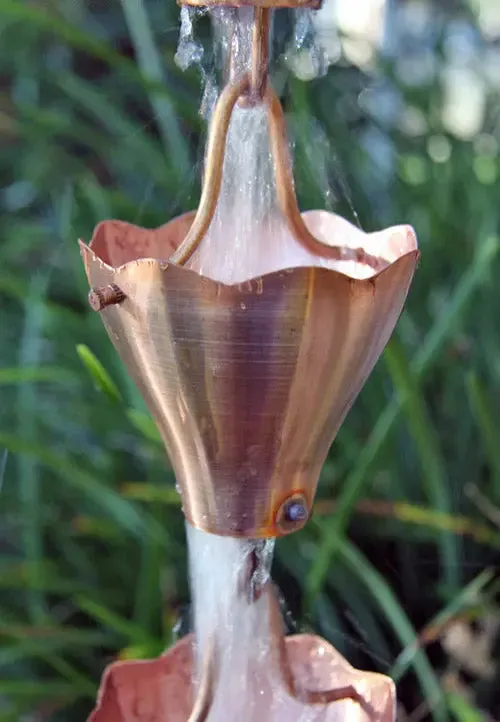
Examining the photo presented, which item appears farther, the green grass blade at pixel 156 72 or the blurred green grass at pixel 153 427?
the green grass blade at pixel 156 72

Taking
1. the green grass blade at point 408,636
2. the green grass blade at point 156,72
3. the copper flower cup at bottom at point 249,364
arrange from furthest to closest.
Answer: the green grass blade at point 156,72, the green grass blade at point 408,636, the copper flower cup at bottom at point 249,364

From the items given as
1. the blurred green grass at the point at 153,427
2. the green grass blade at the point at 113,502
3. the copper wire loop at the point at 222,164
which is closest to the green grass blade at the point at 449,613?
the blurred green grass at the point at 153,427

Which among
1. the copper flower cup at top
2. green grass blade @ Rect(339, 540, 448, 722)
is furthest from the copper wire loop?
green grass blade @ Rect(339, 540, 448, 722)

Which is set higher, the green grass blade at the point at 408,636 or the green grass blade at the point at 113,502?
the green grass blade at the point at 113,502

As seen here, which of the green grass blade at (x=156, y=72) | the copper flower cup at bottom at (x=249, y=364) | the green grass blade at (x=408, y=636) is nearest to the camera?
the copper flower cup at bottom at (x=249, y=364)

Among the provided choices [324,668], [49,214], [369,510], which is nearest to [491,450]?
[369,510]

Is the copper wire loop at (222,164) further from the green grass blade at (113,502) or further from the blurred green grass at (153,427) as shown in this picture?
the green grass blade at (113,502)
